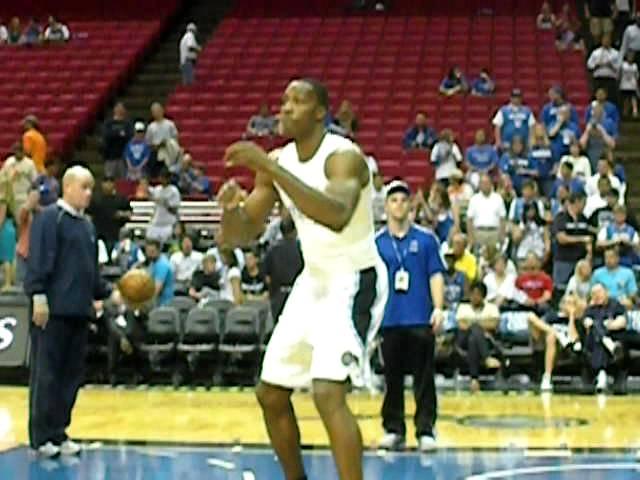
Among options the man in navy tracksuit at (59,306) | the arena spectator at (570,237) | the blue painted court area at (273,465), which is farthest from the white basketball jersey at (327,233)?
the arena spectator at (570,237)

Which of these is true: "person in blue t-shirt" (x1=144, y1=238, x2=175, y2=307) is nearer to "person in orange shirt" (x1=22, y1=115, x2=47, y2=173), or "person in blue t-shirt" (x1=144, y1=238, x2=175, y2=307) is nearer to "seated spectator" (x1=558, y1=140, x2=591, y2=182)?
"person in orange shirt" (x1=22, y1=115, x2=47, y2=173)

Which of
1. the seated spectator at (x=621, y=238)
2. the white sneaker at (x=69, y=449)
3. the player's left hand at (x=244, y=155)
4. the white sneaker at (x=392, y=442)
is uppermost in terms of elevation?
the player's left hand at (x=244, y=155)

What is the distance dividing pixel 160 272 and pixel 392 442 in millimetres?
6496

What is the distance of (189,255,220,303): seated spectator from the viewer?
16453mm

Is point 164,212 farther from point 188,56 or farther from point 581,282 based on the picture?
point 188,56

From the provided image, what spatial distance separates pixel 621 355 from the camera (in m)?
14.6

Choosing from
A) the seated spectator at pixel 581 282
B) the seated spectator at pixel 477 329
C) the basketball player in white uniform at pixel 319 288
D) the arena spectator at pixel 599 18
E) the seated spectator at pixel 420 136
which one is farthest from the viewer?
the arena spectator at pixel 599 18

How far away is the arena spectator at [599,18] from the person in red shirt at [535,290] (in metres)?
9.05

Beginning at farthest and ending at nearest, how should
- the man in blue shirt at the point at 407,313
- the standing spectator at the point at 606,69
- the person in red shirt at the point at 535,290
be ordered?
the standing spectator at the point at 606,69 → the person in red shirt at the point at 535,290 → the man in blue shirt at the point at 407,313

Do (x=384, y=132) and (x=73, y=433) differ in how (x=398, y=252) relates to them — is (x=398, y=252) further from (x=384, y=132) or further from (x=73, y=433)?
(x=384, y=132)

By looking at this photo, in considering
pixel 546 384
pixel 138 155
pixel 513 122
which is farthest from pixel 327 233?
pixel 138 155

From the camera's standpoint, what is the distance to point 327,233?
661 centimetres

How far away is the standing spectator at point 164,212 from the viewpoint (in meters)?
18.6

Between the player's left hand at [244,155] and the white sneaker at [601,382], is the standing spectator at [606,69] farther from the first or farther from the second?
the player's left hand at [244,155]
